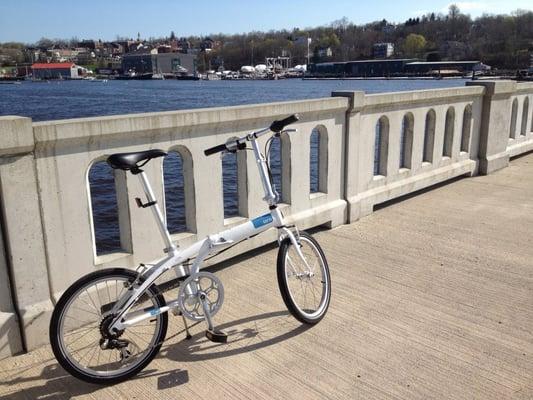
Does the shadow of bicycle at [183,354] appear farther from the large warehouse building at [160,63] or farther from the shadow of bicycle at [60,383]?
the large warehouse building at [160,63]

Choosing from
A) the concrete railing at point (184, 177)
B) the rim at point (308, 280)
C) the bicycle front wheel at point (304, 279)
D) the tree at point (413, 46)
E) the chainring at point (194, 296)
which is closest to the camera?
the chainring at point (194, 296)

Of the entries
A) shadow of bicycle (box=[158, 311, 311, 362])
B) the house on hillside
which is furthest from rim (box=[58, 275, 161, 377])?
the house on hillside

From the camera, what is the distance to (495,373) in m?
3.18

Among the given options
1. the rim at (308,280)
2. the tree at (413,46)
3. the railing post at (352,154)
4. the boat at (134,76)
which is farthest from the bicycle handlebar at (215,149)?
the tree at (413,46)

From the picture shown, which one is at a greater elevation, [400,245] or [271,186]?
[271,186]

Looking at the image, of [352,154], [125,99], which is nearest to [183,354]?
[352,154]

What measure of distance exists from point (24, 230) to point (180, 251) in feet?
3.17

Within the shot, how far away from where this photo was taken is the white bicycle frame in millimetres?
3014

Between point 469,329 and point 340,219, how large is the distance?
8.07ft

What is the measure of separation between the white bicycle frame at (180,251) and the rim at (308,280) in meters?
0.09

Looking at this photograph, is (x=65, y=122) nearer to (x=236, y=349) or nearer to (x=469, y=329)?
(x=236, y=349)

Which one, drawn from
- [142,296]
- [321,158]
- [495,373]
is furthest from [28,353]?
[321,158]

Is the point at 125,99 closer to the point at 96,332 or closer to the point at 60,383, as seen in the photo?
the point at 96,332

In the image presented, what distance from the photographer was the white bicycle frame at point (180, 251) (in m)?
3.01
